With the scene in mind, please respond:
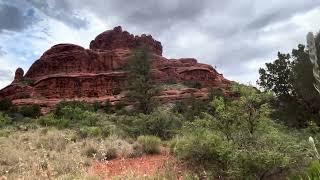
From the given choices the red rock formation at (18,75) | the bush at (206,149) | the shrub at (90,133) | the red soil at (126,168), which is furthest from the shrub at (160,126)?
the red rock formation at (18,75)

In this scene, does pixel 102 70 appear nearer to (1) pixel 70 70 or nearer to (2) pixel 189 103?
(1) pixel 70 70

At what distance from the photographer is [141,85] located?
4669 centimetres

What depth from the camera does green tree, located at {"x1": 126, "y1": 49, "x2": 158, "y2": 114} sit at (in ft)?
146

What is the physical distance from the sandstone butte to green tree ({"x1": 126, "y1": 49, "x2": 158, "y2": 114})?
32.9 ft

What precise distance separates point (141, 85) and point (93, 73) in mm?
41469

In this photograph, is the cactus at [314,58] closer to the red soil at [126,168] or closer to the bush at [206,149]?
the red soil at [126,168]

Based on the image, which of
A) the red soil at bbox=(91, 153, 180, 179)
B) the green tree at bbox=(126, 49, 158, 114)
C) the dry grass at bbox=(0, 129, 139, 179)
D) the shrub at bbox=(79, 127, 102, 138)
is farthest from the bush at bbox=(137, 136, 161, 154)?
the green tree at bbox=(126, 49, 158, 114)

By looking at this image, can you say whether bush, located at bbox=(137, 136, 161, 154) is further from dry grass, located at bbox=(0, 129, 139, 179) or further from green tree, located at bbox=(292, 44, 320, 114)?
green tree, located at bbox=(292, 44, 320, 114)

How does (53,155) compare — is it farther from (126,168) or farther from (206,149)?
(206,149)

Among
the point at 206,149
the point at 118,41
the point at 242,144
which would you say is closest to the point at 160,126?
the point at 206,149

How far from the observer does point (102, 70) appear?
290 ft

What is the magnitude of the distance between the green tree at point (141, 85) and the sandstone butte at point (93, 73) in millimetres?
→ 10015

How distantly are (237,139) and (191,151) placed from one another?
1.00 metres

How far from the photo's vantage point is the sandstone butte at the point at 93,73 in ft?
251
